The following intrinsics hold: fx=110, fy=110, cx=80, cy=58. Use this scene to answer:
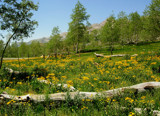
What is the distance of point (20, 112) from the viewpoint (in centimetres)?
415

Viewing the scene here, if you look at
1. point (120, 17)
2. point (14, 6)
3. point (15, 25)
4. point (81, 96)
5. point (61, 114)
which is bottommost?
point (61, 114)

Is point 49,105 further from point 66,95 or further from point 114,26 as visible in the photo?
point 114,26

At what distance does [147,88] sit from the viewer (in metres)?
5.83

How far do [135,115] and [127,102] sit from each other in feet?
3.14

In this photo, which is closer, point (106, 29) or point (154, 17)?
point (154, 17)

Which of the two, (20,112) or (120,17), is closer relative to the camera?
(20,112)

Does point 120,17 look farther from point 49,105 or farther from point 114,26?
point 49,105

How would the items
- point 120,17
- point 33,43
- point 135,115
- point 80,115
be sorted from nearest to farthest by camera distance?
point 135,115, point 80,115, point 120,17, point 33,43

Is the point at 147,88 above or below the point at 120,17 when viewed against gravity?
below

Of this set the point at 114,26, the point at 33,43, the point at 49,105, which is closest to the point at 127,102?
the point at 49,105

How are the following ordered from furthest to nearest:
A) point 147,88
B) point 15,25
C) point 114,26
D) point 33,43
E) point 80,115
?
point 33,43 < point 114,26 < point 15,25 < point 147,88 < point 80,115

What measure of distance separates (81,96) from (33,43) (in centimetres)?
8652

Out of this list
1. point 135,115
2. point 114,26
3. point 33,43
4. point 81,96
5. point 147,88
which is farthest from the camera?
point 33,43

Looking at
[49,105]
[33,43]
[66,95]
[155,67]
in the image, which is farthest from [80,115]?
[33,43]
